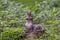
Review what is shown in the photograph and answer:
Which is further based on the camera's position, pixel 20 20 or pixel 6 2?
pixel 6 2

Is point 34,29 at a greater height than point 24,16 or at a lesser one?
lesser

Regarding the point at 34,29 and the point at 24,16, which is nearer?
the point at 34,29

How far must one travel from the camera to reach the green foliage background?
5.78 meters

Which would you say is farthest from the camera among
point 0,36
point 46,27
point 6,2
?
point 6,2

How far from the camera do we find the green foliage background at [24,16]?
578 centimetres

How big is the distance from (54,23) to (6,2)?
1.78m

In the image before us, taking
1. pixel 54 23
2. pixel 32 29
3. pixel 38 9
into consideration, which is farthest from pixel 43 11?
pixel 32 29

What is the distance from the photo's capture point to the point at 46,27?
6.19 metres

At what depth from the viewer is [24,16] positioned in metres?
6.79

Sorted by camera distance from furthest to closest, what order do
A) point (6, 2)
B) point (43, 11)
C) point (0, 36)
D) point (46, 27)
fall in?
point (6, 2), point (43, 11), point (46, 27), point (0, 36)

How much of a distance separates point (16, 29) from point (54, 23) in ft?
2.78

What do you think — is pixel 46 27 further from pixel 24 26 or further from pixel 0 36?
pixel 0 36

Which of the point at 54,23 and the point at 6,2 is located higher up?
the point at 6,2

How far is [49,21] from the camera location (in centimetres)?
651
